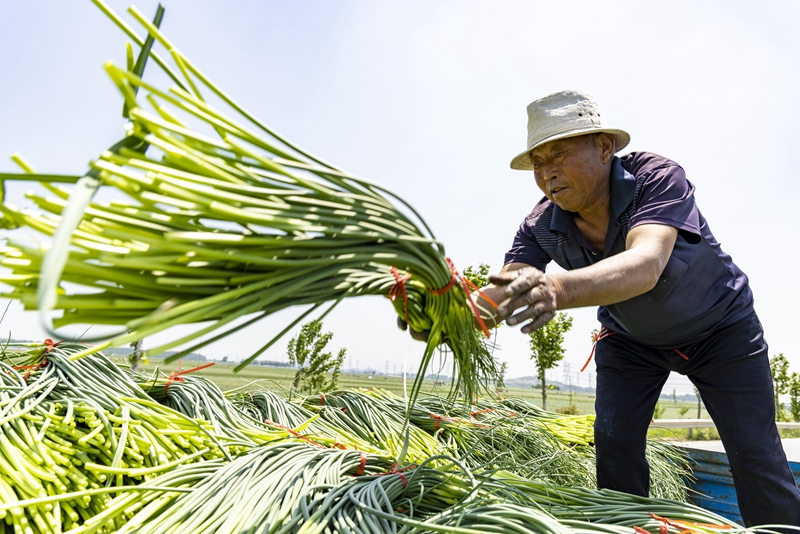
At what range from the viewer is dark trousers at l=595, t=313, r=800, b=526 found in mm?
1858

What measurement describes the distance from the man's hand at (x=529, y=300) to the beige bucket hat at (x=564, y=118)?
2.88 feet

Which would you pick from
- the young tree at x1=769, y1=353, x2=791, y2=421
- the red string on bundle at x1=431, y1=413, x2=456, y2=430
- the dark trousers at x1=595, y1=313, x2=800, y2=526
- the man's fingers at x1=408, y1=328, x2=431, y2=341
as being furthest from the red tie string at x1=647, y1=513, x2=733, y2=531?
the young tree at x1=769, y1=353, x2=791, y2=421

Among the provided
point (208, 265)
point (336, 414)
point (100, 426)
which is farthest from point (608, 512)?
point (336, 414)

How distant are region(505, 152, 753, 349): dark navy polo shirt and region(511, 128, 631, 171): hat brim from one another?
79 millimetres

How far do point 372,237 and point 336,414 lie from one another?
181 cm

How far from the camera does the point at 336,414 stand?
253 centimetres

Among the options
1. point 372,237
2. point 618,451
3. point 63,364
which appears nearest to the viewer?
point 372,237

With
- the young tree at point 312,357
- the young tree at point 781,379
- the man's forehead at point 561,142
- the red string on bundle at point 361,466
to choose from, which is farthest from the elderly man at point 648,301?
the young tree at point 781,379

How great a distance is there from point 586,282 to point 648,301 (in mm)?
829

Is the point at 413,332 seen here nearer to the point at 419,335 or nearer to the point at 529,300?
the point at 419,335

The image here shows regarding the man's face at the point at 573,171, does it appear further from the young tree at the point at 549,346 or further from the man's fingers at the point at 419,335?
the young tree at the point at 549,346

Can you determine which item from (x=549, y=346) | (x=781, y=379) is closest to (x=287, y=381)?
(x=549, y=346)

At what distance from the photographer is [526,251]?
2221 mm

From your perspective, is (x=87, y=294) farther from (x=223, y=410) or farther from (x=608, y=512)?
(x=223, y=410)
